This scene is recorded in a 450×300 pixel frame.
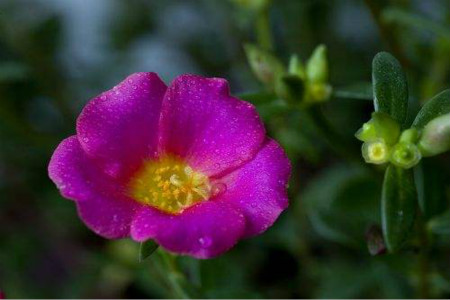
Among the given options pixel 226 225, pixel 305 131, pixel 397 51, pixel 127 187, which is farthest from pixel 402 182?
pixel 305 131

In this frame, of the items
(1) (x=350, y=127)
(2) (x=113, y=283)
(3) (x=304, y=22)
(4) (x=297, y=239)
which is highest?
(3) (x=304, y=22)

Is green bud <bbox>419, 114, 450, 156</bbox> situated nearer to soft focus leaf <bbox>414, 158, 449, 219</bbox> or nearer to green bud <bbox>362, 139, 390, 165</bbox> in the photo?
green bud <bbox>362, 139, 390, 165</bbox>

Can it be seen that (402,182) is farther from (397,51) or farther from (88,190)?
(397,51)

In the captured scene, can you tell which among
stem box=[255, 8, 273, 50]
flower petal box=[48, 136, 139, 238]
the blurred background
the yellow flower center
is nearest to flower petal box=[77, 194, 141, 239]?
flower petal box=[48, 136, 139, 238]

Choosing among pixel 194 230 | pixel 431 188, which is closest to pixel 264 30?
pixel 431 188

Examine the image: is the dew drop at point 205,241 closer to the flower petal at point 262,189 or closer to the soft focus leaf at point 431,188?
the flower petal at point 262,189

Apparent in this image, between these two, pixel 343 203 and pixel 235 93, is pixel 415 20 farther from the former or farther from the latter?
pixel 235 93

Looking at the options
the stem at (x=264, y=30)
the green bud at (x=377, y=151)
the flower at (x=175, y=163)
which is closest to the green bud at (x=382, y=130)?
the green bud at (x=377, y=151)
